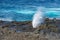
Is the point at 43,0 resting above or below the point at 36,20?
below

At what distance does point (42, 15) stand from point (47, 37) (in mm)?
3800

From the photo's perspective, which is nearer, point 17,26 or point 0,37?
point 0,37

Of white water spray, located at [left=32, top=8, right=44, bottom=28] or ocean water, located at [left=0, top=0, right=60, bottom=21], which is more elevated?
white water spray, located at [left=32, top=8, right=44, bottom=28]

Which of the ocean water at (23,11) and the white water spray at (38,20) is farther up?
the white water spray at (38,20)

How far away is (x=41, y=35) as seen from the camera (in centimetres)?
852

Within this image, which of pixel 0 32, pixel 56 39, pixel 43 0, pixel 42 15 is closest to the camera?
pixel 56 39

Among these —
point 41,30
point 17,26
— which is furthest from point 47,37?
point 17,26

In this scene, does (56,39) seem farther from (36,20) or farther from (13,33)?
(36,20)

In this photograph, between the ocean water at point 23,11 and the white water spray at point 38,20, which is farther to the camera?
the ocean water at point 23,11

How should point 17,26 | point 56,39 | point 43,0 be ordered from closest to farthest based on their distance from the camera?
point 56,39, point 17,26, point 43,0

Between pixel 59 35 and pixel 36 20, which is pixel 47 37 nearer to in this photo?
pixel 59 35

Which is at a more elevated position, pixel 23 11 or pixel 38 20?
pixel 38 20

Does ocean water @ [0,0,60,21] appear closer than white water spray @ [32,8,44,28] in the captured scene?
No

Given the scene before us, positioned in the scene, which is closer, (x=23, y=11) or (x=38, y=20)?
(x=38, y=20)
